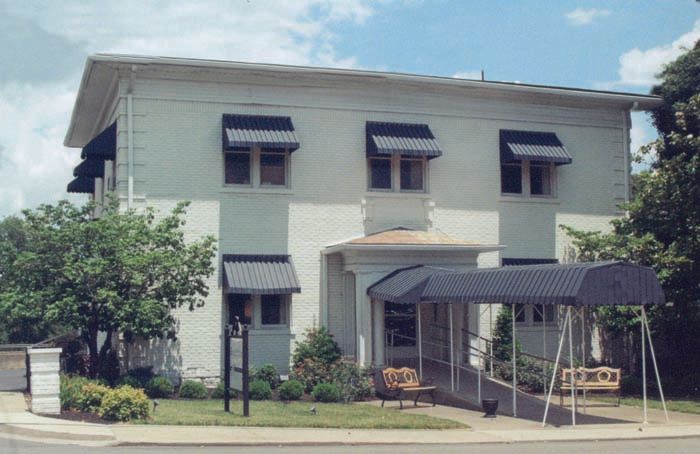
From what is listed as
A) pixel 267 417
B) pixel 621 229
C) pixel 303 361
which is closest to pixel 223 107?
pixel 303 361

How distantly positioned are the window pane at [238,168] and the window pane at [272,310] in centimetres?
327

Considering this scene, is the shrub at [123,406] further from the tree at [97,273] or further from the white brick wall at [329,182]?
the white brick wall at [329,182]

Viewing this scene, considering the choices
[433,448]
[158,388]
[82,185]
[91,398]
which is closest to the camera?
[433,448]

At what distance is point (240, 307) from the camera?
24500mm

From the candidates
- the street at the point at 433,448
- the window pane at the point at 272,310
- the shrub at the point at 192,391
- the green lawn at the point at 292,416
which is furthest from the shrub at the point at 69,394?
the window pane at the point at 272,310

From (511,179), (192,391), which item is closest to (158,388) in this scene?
(192,391)

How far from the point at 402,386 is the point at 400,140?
25.5 feet

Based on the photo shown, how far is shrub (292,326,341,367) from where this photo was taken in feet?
77.6

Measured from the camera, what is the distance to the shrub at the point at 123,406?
653 inches

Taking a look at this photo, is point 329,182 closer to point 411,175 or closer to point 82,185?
point 411,175

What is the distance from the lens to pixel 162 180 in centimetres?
2398

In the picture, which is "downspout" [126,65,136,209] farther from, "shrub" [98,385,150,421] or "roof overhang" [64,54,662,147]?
"shrub" [98,385,150,421]

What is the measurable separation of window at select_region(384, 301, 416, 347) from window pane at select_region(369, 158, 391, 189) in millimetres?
3388

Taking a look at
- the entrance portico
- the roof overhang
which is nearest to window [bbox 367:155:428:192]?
the entrance portico
